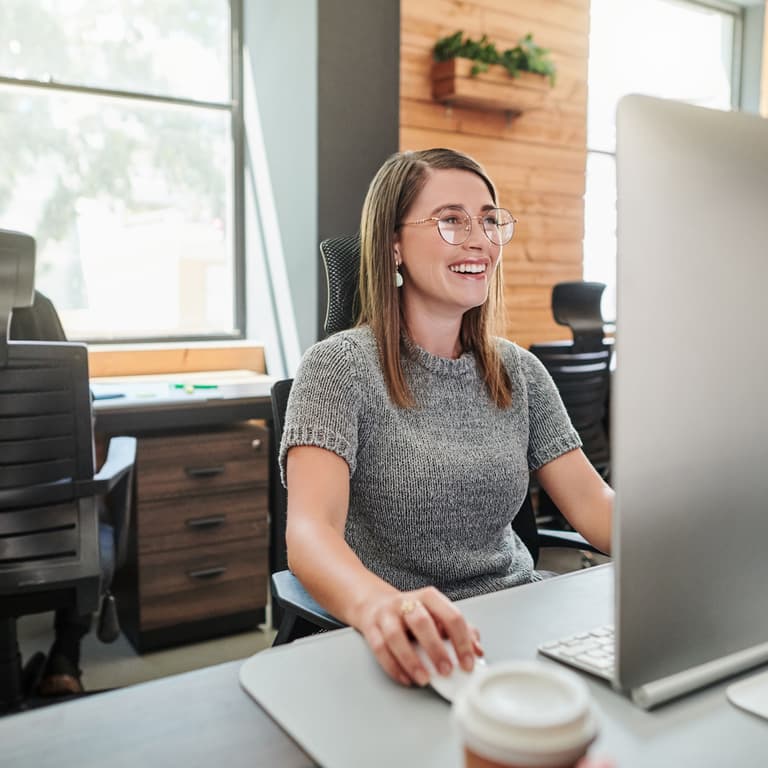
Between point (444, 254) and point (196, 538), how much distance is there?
1.62 metres

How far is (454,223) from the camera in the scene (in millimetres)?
1431

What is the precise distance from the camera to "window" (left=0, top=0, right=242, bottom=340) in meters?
3.31

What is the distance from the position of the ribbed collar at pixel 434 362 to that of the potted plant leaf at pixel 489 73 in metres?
2.57

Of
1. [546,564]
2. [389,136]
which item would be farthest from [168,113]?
[546,564]

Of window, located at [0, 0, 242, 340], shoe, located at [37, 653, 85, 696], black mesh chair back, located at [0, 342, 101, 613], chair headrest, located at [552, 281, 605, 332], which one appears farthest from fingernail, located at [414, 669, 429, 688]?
window, located at [0, 0, 242, 340]

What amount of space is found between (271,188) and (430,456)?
2.51 metres

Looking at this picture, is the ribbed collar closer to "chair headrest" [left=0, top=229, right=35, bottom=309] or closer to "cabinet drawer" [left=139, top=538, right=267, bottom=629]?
"chair headrest" [left=0, top=229, right=35, bottom=309]

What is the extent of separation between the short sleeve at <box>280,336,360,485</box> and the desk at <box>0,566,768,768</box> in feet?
1.46

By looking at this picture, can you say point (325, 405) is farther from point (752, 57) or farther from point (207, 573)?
point (752, 57)

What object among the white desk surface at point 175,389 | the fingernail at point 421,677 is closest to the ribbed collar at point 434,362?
the fingernail at point 421,677

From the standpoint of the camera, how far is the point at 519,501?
1.39 m

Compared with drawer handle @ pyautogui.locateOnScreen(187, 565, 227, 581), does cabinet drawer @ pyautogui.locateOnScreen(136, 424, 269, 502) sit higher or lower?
higher

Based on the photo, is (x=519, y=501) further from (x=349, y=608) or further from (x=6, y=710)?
(x=6, y=710)

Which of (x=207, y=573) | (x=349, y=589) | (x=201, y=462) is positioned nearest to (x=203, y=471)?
(x=201, y=462)
